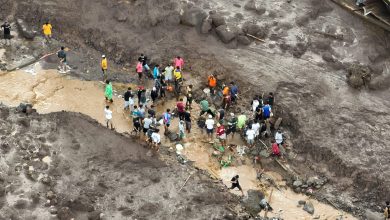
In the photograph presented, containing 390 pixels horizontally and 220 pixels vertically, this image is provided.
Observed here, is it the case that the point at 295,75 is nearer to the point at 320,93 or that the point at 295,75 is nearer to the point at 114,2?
the point at 320,93

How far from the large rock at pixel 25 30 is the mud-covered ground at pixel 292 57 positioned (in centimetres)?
35

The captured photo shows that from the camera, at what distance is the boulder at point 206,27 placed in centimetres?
2772

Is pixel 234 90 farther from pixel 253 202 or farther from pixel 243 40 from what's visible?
pixel 253 202

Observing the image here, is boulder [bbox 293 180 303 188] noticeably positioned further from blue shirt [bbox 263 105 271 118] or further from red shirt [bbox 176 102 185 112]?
red shirt [bbox 176 102 185 112]

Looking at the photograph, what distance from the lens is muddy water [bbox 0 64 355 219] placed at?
2245 centimetres

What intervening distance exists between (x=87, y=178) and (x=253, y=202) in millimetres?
6297

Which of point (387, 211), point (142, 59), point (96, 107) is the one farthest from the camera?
point (142, 59)

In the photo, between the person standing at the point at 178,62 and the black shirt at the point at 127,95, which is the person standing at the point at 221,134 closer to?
the person standing at the point at 178,62

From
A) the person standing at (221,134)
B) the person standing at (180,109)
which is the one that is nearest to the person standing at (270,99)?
the person standing at (221,134)

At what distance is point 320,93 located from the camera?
82.8 feet

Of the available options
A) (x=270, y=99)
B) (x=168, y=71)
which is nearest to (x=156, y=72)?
(x=168, y=71)

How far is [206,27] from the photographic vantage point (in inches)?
1091

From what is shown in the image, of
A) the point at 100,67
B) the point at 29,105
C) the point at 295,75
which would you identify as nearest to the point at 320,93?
the point at 295,75

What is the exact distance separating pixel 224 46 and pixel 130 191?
931cm
